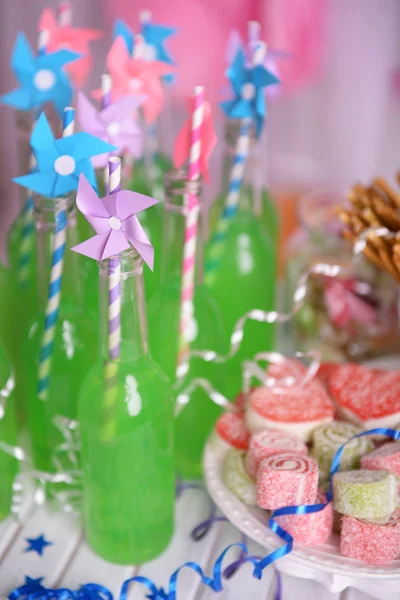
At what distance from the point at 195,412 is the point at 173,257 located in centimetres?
19

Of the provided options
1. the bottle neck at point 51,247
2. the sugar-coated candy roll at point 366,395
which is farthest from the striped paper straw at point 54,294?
the sugar-coated candy roll at point 366,395

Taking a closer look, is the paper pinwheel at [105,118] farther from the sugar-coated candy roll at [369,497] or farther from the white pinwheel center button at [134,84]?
the sugar-coated candy roll at [369,497]

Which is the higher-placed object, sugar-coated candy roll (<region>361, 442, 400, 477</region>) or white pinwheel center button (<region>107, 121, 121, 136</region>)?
white pinwheel center button (<region>107, 121, 121, 136</region>)

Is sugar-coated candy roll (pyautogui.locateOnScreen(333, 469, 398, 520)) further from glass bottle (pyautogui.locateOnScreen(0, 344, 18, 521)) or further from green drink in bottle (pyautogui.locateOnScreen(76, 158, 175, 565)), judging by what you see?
glass bottle (pyautogui.locateOnScreen(0, 344, 18, 521))

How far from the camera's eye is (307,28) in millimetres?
1421

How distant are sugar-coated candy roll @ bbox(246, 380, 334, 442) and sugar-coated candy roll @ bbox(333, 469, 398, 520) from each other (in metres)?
0.10

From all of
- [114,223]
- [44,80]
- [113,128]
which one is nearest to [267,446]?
[114,223]

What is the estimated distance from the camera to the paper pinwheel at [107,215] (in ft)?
1.95

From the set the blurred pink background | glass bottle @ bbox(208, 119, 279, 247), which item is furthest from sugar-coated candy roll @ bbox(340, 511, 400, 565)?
the blurred pink background

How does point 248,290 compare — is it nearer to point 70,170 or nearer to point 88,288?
point 88,288

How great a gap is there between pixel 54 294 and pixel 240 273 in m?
0.29

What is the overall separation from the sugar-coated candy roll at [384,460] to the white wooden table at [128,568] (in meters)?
0.13

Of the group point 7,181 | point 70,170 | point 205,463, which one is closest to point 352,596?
point 205,463

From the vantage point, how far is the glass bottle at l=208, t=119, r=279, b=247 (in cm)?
89
